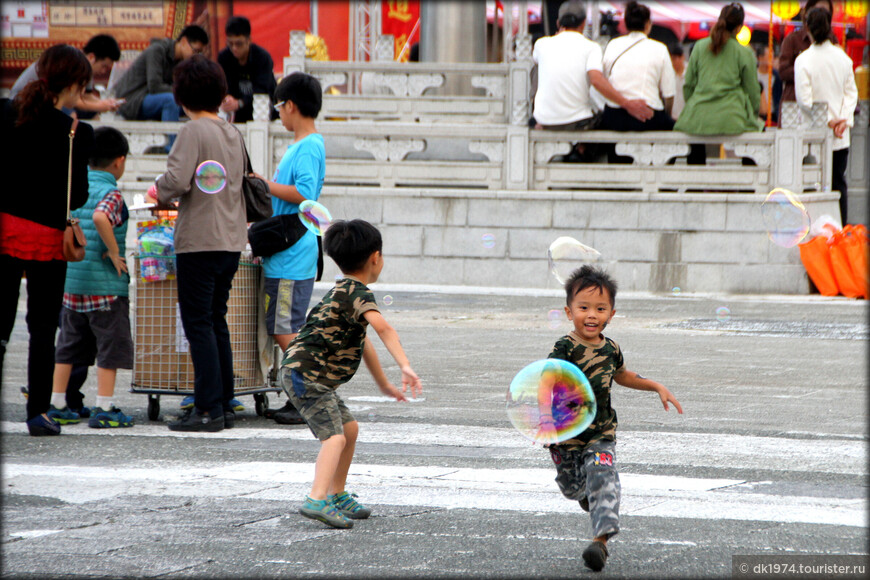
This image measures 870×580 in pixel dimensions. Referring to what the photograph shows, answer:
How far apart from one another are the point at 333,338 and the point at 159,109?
10.9 metres

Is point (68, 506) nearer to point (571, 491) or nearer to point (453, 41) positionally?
point (571, 491)

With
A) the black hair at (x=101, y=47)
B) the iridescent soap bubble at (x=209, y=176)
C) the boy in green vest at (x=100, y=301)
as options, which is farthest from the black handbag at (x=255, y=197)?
the black hair at (x=101, y=47)

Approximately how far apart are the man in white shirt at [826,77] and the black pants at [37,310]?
10388 millimetres

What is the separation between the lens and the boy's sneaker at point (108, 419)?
6.79 m

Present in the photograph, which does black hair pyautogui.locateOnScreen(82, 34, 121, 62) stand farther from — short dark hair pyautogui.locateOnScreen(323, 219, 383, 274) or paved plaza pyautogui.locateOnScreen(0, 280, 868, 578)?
short dark hair pyautogui.locateOnScreen(323, 219, 383, 274)

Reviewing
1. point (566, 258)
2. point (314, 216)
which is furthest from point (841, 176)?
point (314, 216)

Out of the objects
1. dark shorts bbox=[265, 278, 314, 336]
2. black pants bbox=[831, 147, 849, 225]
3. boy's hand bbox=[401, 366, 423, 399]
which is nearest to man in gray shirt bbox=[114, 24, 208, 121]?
dark shorts bbox=[265, 278, 314, 336]

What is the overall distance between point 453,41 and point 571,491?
47.9ft

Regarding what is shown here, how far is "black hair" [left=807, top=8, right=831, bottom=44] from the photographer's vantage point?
539 inches

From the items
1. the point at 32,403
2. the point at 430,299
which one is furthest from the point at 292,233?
the point at 430,299

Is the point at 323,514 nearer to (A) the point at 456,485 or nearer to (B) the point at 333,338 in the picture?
(B) the point at 333,338

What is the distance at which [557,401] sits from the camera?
4371mm

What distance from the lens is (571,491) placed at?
440 cm

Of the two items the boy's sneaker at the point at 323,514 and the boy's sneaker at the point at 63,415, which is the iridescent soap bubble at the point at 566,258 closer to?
the boy's sneaker at the point at 63,415
